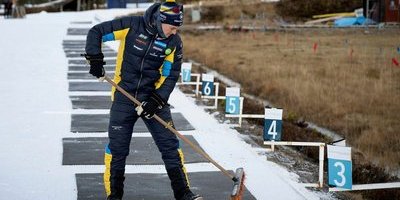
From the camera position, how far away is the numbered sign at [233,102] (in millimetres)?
11828

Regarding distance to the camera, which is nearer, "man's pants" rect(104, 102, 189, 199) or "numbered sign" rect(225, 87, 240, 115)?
"man's pants" rect(104, 102, 189, 199)

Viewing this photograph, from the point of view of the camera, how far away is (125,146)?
6473 mm

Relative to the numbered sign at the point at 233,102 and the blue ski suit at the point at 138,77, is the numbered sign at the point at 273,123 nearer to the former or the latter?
the numbered sign at the point at 233,102

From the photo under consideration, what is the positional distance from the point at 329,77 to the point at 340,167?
42.0 ft

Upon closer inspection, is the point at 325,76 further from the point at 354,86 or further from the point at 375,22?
the point at 375,22

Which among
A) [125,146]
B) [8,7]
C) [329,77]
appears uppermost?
[8,7]

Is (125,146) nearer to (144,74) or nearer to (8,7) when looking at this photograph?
(144,74)

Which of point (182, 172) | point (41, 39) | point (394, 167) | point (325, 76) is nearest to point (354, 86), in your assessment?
point (325, 76)

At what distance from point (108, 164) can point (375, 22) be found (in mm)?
42439

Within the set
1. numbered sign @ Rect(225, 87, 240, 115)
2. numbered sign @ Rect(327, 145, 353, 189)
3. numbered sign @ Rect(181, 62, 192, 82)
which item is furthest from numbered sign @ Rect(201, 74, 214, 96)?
numbered sign @ Rect(327, 145, 353, 189)

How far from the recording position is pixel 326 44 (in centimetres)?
3319

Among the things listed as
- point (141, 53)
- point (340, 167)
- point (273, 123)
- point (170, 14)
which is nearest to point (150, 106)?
point (141, 53)

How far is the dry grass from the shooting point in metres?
13.2

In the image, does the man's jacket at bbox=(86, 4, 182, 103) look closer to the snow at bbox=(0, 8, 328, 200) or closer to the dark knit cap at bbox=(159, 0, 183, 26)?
the dark knit cap at bbox=(159, 0, 183, 26)
